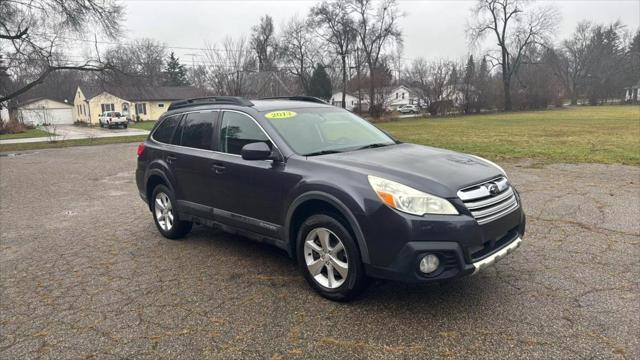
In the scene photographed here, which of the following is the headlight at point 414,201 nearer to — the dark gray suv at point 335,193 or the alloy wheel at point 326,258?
the dark gray suv at point 335,193

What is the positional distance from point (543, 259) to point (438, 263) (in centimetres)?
196

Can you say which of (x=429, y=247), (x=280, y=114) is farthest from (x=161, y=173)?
(x=429, y=247)

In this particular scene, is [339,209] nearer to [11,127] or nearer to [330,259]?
[330,259]

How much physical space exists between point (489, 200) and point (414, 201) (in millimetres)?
673

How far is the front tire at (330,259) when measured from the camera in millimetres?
3424

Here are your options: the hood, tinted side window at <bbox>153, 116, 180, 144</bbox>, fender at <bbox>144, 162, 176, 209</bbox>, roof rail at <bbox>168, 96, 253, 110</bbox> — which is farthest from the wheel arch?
the hood

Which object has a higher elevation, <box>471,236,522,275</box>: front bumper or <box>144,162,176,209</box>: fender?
<box>144,162,176,209</box>: fender

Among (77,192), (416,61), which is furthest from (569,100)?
(77,192)

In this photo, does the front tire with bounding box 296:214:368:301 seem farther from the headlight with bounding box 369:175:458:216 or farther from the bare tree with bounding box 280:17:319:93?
the bare tree with bounding box 280:17:319:93

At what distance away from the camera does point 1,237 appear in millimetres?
6219

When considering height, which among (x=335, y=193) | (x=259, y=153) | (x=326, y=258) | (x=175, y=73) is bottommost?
(x=326, y=258)

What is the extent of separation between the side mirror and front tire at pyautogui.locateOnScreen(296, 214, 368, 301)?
721 mm

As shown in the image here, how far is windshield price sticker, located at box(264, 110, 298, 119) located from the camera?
4.39m

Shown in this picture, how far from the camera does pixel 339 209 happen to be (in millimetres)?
3432
